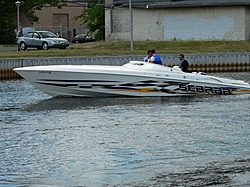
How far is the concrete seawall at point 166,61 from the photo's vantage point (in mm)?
38375

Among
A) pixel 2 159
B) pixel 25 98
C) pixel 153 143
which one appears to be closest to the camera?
pixel 2 159

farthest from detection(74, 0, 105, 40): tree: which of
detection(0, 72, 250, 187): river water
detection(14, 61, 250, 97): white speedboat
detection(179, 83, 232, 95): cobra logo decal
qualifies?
detection(179, 83, 232, 95): cobra logo decal

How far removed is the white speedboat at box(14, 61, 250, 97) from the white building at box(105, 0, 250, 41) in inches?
934

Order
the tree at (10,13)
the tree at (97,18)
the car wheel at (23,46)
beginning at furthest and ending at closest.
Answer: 1. the tree at (10,13)
2. the tree at (97,18)
3. the car wheel at (23,46)

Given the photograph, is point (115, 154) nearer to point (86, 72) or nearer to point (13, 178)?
point (13, 178)

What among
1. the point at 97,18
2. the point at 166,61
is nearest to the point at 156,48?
the point at 166,61

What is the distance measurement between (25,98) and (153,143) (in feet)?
37.1

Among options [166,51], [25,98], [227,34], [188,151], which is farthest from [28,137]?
[227,34]

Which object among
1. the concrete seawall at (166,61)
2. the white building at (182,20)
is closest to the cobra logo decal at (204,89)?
the concrete seawall at (166,61)

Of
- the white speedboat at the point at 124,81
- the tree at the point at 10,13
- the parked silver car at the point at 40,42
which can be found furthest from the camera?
the tree at the point at 10,13

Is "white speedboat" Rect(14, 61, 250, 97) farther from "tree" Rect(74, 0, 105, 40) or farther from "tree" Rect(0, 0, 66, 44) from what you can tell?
"tree" Rect(0, 0, 66, 44)

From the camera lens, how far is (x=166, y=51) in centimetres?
4459

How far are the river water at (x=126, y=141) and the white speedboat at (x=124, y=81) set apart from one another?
0.31 m

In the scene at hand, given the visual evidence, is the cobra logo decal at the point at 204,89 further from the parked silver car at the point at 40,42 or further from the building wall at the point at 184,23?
the parked silver car at the point at 40,42
